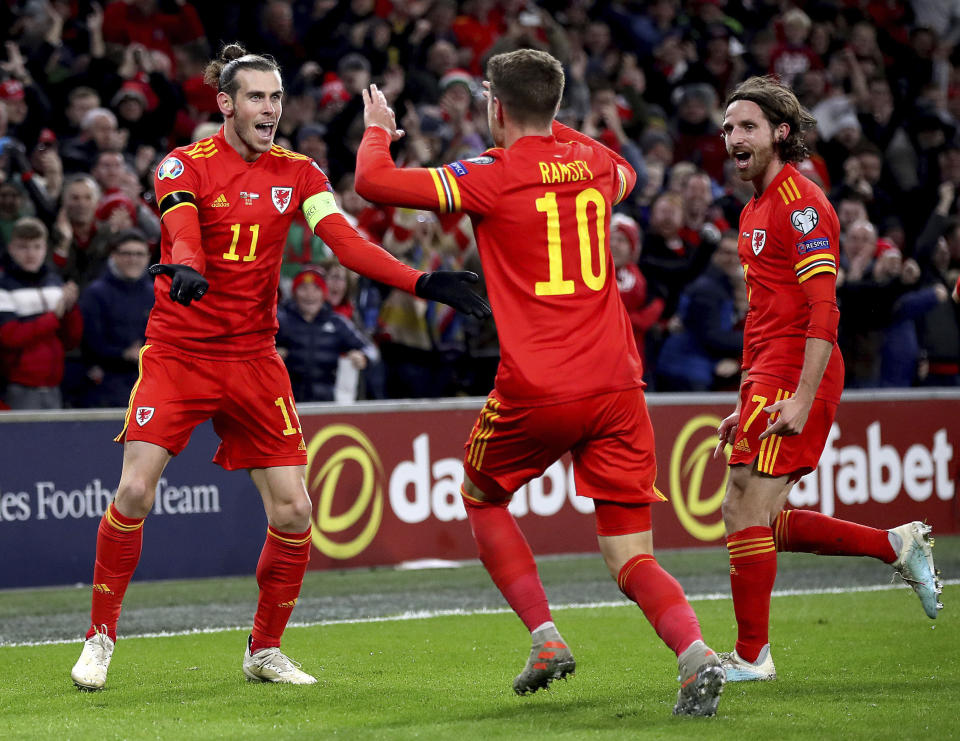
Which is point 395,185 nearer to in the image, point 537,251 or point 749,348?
A: point 537,251

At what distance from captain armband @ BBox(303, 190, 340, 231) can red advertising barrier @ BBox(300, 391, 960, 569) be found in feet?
12.4

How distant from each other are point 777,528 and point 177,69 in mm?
9439

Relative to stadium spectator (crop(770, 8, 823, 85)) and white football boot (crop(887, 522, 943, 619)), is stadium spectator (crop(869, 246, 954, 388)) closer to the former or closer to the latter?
stadium spectator (crop(770, 8, 823, 85))

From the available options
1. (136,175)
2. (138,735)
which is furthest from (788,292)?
(136,175)

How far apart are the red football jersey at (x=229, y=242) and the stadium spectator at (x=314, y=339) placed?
433cm

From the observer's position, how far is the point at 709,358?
11633 millimetres

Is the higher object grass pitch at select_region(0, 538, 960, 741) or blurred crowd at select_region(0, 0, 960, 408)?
blurred crowd at select_region(0, 0, 960, 408)

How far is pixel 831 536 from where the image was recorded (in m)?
6.15

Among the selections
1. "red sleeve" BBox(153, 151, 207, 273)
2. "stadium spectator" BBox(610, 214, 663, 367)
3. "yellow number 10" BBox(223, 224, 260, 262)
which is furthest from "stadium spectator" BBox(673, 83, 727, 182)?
"red sleeve" BBox(153, 151, 207, 273)

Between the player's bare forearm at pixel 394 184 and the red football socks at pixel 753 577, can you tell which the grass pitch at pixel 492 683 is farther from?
the player's bare forearm at pixel 394 184

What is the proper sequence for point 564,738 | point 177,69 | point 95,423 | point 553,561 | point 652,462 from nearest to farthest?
point 564,738 < point 652,462 < point 95,423 < point 553,561 < point 177,69

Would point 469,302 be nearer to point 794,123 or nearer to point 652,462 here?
point 652,462

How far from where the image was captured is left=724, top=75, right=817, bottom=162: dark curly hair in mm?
5809

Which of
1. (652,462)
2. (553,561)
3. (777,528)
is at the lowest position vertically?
(553,561)
